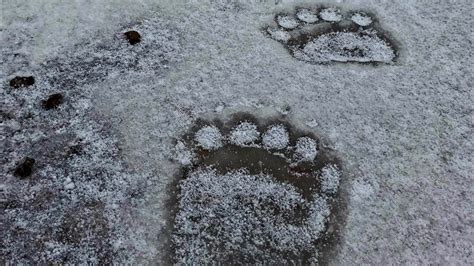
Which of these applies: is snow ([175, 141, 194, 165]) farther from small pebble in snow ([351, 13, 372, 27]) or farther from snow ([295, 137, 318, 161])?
small pebble in snow ([351, 13, 372, 27])

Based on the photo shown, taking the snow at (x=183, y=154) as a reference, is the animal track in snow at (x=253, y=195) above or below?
below

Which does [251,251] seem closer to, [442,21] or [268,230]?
[268,230]

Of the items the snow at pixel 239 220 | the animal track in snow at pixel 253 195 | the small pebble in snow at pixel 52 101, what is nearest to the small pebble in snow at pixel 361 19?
the animal track in snow at pixel 253 195

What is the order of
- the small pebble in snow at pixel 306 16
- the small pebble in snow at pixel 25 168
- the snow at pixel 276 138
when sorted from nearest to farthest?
1. the small pebble in snow at pixel 25 168
2. the snow at pixel 276 138
3. the small pebble in snow at pixel 306 16

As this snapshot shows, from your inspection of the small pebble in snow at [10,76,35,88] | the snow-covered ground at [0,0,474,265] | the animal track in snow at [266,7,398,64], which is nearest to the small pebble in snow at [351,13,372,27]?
the animal track in snow at [266,7,398,64]

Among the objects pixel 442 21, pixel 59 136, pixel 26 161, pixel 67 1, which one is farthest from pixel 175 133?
pixel 442 21

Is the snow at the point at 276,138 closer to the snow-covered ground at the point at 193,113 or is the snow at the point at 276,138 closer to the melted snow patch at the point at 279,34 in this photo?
the snow-covered ground at the point at 193,113
